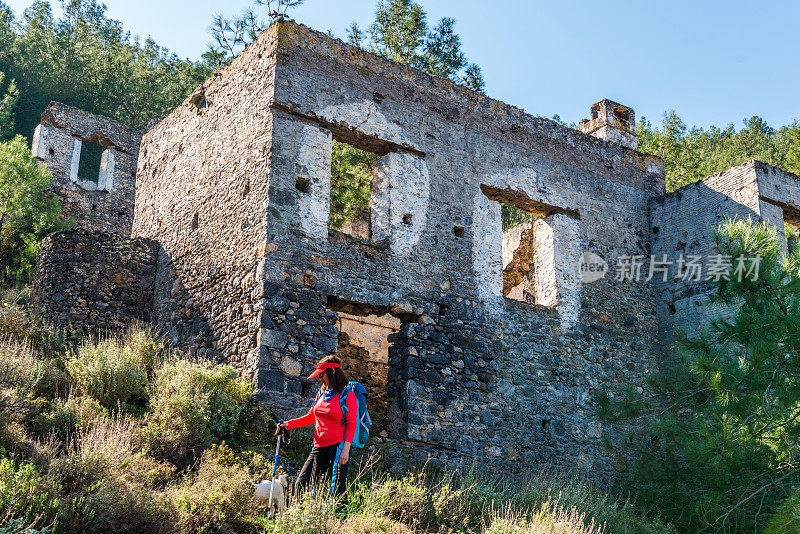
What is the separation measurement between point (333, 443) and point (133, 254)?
5.96m

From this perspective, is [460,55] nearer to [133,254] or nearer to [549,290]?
[549,290]

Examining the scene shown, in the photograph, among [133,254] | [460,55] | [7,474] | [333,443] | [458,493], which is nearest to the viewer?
[7,474]

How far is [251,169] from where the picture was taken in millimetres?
9523

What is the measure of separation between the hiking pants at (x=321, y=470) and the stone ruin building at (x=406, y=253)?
170 cm

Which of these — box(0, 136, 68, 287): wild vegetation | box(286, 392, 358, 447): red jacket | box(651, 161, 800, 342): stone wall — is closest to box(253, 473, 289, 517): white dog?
box(286, 392, 358, 447): red jacket

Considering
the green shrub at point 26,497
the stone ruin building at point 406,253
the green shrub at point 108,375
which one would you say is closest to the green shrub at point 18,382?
the green shrub at point 108,375

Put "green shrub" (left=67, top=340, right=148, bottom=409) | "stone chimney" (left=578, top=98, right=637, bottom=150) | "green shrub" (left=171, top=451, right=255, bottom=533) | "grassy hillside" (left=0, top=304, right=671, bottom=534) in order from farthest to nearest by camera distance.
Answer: "stone chimney" (left=578, top=98, right=637, bottom=150) < "green shrub" (left=67, top=340, right=148, bottom=409) < "green shrub" (left=171, top=451, right=255, bottom=533) < "grassy hillside" (left=0, top=304, right=671, bottom=534)

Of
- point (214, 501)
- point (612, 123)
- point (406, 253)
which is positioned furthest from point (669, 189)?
point (214, 501)

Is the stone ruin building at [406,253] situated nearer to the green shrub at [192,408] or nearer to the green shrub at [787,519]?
the green shrub at [192,408]

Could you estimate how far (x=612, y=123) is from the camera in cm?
1355

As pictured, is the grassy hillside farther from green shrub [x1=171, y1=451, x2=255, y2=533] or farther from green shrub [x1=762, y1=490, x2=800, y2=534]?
green shrub [x1=762, y1=490, x2=800, y2=534]

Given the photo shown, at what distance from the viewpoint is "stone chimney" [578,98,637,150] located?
13500 millimetres

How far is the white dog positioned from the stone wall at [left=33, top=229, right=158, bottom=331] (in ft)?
17.3

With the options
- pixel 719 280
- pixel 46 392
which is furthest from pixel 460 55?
pixel 46 392
